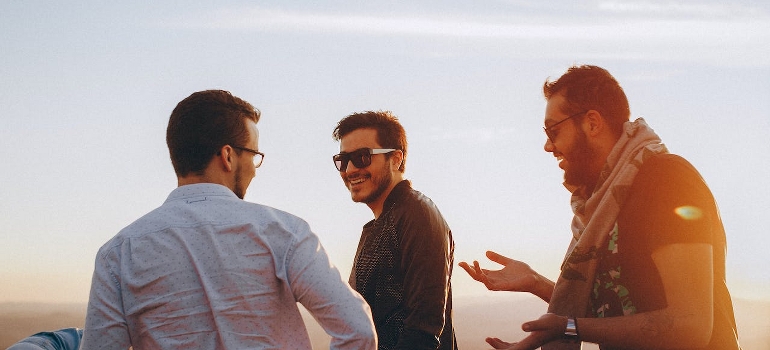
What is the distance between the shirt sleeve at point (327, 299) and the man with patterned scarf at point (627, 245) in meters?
0.85

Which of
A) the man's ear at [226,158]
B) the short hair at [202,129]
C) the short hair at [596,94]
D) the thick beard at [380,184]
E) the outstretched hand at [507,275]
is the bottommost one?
the outstretched hand at [507,275]

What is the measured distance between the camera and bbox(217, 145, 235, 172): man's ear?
3148 millimetres

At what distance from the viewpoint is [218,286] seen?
2.76 meters

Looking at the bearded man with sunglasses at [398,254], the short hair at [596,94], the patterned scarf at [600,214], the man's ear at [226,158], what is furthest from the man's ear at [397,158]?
the man's ear at [226,158]

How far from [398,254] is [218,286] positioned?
2.28m

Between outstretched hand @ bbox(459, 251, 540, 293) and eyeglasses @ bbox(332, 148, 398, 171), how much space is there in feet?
5.83

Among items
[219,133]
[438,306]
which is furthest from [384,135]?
[219,133]

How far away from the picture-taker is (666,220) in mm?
3104

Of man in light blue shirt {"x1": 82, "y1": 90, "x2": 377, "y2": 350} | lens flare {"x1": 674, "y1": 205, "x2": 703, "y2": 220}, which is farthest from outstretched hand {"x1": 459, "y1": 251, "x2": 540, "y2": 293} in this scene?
man in light blue shirt {"x1": 82, "y1": 90, "x2": 377, "y2": 350}

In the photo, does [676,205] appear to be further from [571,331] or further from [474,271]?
[474,271]

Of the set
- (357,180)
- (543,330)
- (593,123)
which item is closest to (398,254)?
(357,180)

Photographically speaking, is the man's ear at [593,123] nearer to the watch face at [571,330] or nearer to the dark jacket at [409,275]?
the watch face at [571,330]

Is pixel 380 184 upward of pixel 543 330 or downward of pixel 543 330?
upward

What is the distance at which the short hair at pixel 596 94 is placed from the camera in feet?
12.9
